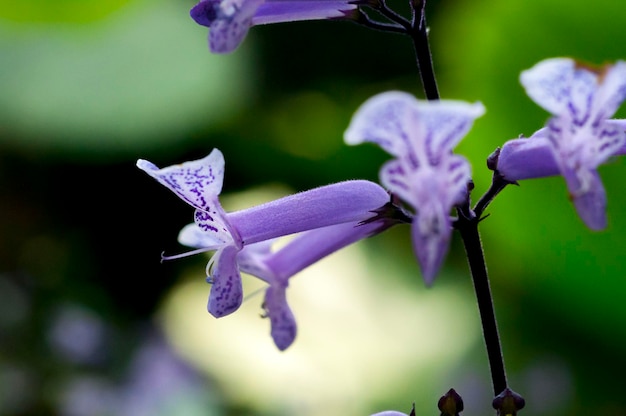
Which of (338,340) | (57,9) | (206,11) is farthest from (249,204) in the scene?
(206,11)

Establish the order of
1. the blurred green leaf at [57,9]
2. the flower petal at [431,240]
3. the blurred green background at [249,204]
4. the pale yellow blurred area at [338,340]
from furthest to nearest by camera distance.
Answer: the blurred green leaf at [57,9]
the pale yellow blurred area at [338,340]
the blurred green background at [249,204]
the flower petal at [431,240]

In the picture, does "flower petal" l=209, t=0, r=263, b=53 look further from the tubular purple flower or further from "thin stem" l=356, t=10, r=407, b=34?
the tubular purple flower


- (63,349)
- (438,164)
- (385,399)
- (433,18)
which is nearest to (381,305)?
(385,399)

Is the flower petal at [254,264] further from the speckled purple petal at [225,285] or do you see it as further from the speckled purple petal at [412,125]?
the speckled purple petal at [412,125]

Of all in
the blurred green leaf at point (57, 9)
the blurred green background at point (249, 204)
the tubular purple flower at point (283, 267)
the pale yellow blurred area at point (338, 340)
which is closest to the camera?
the tubular purple flower at point (283, 267)

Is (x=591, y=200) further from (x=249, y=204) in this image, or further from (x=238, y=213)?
(x=249, y=204)

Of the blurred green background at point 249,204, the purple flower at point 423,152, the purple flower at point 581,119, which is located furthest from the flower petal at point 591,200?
the blurred green background at point 249,204
